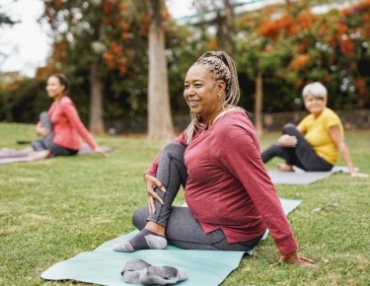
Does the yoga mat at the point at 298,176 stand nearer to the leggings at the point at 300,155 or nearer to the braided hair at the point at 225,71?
the leggings at the point at 300,155

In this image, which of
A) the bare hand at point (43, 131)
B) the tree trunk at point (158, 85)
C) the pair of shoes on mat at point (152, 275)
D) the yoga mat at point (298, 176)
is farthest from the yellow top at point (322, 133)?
the tree trunk at point (158, 85)

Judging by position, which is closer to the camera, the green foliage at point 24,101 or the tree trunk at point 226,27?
the tree trunk at point 226,27

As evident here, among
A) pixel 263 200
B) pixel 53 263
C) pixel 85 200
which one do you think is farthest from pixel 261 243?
pixel 85 200

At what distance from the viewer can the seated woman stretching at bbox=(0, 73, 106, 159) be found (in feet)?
24.2

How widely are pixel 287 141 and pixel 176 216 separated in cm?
320

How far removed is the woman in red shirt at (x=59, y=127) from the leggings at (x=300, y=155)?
2620mm

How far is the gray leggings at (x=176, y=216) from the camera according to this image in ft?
9.43

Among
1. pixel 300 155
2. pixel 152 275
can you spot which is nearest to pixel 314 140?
pixel 300 155

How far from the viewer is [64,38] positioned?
53.4ft

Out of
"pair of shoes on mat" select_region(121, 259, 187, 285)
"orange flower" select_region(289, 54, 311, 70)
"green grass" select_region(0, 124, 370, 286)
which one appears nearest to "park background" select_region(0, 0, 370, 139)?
"orange flower" select_region(289, 54, 311, 70)

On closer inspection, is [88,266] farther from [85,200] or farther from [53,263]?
[85,200]

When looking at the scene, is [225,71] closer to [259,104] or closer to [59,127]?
[59,127]

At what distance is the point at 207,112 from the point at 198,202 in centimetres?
51

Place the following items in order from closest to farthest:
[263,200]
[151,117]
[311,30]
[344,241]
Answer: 1. [263,200]
2. [344,241]
3. [151,117]
4. [311,30]
